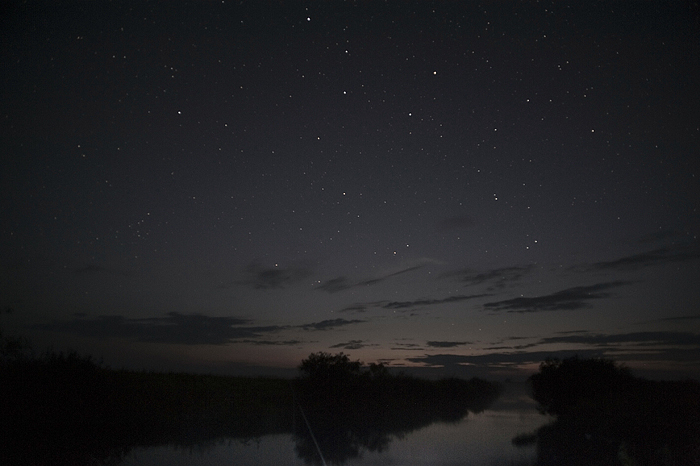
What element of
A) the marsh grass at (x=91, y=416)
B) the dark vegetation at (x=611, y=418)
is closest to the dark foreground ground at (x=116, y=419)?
the marsh grass at (x=91, y=416)

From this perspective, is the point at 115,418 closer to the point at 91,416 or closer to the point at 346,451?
the point at 91,416

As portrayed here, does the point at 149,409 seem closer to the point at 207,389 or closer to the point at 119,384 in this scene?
the point at 119,384

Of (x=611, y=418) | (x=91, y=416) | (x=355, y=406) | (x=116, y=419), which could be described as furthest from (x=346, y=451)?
(x=355, y=406)

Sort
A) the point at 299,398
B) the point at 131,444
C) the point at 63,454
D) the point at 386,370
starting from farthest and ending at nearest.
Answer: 1. the point at 386,370
2. the point at 299,398
3. the point at 131,444
4. the point at 63,454

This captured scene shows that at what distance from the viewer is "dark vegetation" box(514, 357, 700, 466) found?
16312 mm

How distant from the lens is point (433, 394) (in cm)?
6781

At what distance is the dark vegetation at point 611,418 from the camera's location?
16.3 meters

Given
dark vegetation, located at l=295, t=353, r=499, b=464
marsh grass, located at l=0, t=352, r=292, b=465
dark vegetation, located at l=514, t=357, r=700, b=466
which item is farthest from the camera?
dark vegetation, located at l=295, t=353, r=499, b=464

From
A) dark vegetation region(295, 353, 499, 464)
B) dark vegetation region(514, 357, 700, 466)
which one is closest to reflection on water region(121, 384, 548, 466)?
dark vegetation region(295, 353, 499, 464)

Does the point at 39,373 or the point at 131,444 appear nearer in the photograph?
the point at 131,444

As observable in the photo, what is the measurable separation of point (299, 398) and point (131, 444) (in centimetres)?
2596

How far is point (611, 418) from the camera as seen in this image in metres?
25.2

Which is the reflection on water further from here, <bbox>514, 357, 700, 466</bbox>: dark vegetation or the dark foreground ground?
<bbox>514, 357, 700, 466</bbox>: dark vegetation

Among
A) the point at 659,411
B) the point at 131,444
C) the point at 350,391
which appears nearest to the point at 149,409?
the point at 131,444
